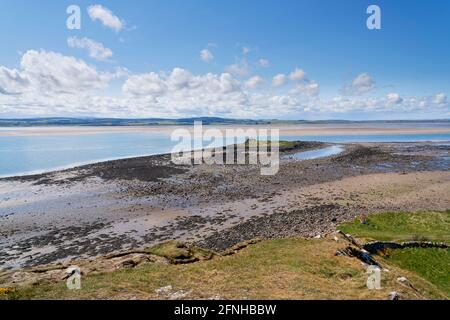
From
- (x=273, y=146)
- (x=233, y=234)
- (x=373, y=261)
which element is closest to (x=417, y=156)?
(x=273, y=146)

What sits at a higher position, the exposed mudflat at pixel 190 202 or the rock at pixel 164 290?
the rock at pixel 164 290

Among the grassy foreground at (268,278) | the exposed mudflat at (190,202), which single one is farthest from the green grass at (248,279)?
the exposed mudflat at (190,202)

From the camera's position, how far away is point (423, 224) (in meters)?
37.1

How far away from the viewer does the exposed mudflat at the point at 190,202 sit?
119ft

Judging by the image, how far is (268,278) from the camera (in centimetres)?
1725

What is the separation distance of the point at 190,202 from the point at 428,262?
3254 cm

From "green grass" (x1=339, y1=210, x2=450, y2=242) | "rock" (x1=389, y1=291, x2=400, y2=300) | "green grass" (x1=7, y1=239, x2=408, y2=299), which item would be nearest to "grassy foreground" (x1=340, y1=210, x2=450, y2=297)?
"green grass" (x1=339, y1=210, x2=450, y2=242)

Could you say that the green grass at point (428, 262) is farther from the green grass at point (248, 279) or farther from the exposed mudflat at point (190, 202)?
the exposed mudflat at point (190, 202)

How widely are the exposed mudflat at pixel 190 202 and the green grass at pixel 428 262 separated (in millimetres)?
9622

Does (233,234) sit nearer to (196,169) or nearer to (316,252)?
(316,252)

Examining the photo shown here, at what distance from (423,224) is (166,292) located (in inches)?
1283

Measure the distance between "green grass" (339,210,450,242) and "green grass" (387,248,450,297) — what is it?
3.02 m

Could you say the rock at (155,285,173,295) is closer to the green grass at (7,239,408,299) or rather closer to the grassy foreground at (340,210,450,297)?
the green grass at (7,239,408,299)

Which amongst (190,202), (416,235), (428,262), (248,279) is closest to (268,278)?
(248,279)
